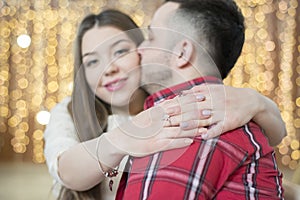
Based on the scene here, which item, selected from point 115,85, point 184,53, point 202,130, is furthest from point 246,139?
point 115,85

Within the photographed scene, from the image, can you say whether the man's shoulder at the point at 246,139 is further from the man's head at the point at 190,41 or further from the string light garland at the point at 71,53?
the string light garland at the point at 71,53

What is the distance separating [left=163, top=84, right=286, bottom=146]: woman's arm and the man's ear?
8cm

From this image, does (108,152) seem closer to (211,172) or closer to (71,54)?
(211,172)

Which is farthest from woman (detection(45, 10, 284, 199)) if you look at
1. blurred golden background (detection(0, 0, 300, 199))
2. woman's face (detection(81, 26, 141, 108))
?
blurred golden background (detection(0, 0, 300, 199))

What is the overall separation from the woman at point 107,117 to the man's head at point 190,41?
3.3 inches

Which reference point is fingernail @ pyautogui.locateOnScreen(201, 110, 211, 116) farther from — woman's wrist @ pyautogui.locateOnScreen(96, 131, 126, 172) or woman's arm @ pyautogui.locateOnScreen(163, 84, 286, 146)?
woman's wrist @ pyautogui.locateOnScreen(96, 131, 126, 172)

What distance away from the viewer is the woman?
0.90 m

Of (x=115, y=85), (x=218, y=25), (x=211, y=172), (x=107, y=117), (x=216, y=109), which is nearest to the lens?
(x=211, y=172)

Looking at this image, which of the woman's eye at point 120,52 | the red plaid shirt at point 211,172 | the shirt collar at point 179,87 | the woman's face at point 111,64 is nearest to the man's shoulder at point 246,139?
the red plaid shirt at point 211,172

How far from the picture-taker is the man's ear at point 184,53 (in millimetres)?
994

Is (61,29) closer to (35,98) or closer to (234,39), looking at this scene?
(35,98)

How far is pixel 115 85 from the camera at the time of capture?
1317mm

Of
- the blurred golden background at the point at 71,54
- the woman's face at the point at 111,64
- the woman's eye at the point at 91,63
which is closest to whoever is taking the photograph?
the woman's face at the point at 111,64

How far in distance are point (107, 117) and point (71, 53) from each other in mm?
1450
